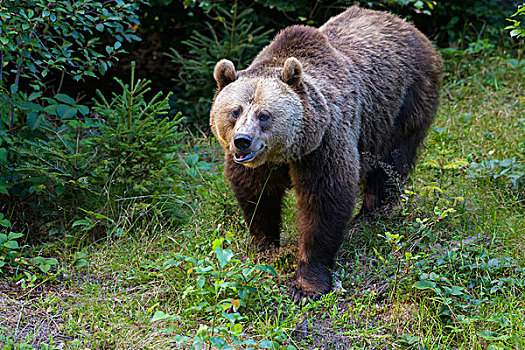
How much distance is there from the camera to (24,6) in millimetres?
4922

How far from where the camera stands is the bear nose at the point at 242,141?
4.04 m

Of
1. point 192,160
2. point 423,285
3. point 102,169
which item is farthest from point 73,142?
point 423,285

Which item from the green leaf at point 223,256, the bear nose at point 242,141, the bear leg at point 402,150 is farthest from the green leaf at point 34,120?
the bear leg at point 402,150

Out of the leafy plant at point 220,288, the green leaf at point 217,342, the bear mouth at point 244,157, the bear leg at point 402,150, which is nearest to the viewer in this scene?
the green leaf at point 217,342

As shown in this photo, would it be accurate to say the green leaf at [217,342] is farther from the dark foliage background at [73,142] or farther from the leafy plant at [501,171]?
the leafy plant at [501,171]

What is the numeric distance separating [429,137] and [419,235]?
99.3 inches

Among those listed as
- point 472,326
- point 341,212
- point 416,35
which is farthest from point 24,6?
point 472,326

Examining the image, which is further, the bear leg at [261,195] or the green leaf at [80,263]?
the green leaf at [80,263]

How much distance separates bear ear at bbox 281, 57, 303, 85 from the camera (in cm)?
433

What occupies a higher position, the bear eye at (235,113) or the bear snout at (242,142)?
the bear eye at (235,113)

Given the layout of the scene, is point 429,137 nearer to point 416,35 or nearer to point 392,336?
point 416,35

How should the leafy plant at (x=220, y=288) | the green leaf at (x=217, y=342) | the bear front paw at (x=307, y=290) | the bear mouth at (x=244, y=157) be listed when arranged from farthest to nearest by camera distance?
1. the bear front paw at (x=307, y=290)
2. the bear mouth at (x=244, y=157)
3. the leafy plant at (x=220, y=288)
4. the green leaf at (x=217, y=342)

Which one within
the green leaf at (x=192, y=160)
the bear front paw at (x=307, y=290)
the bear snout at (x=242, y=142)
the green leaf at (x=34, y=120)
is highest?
the bear snout at (x=242, y=142)

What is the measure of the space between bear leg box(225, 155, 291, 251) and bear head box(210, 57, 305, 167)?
279mm
